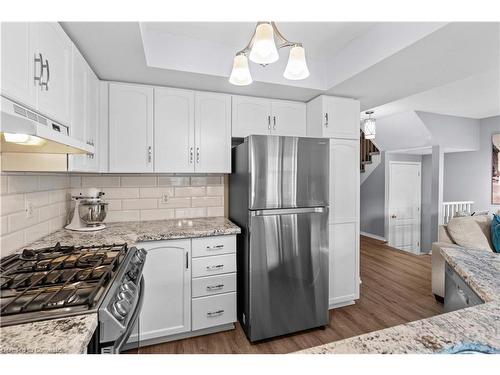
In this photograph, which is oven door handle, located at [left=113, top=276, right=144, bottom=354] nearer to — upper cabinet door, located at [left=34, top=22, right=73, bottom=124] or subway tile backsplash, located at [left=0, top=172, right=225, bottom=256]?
subway tile backsplash, located at [left=0, top=172, right=225, bottom=256]

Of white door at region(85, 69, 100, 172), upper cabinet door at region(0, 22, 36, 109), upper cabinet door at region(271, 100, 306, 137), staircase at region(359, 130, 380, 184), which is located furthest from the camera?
staircase at region(359, 130, 380, 184)

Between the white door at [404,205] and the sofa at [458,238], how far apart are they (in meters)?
2.42

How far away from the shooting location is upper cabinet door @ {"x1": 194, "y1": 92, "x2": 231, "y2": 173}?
2406 mm

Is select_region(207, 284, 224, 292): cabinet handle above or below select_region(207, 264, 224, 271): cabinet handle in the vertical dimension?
below

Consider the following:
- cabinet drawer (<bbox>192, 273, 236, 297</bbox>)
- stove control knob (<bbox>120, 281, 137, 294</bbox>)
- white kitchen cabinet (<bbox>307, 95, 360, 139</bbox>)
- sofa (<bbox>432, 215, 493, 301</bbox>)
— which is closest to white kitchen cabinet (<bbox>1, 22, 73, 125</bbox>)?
stove control knob (<bbox>120, 281, 137, 294</bbox>)

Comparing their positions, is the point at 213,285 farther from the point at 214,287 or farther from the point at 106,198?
the point at 106,198

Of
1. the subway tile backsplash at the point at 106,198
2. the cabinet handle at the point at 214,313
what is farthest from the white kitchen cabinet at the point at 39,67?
the cabinet handle at the point at 214,313

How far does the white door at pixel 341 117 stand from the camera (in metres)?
2.54

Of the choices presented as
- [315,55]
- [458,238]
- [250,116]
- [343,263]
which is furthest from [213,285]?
[458,238]

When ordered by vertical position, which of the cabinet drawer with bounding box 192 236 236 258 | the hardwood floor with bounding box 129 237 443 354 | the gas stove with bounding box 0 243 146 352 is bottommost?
the hardwood floor with bounding box 129 237 443 354

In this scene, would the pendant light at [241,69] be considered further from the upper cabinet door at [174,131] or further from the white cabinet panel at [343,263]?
the white cabinet panel at [343,263]

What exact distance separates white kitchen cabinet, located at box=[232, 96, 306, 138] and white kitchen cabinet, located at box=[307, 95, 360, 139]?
13cm

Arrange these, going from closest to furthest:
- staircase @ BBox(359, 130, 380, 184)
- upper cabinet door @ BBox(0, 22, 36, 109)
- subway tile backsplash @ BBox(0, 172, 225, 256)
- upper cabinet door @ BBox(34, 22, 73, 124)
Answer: upper cabinet door @ BBox(0, 22, 36, 109) < upper cabinet door @ BBox(34, 22, 73, 124) < subway tile backsplash @ BBox(0, 172, 225, 256) < staircase @ BBox(359, 130, 380, 184)
